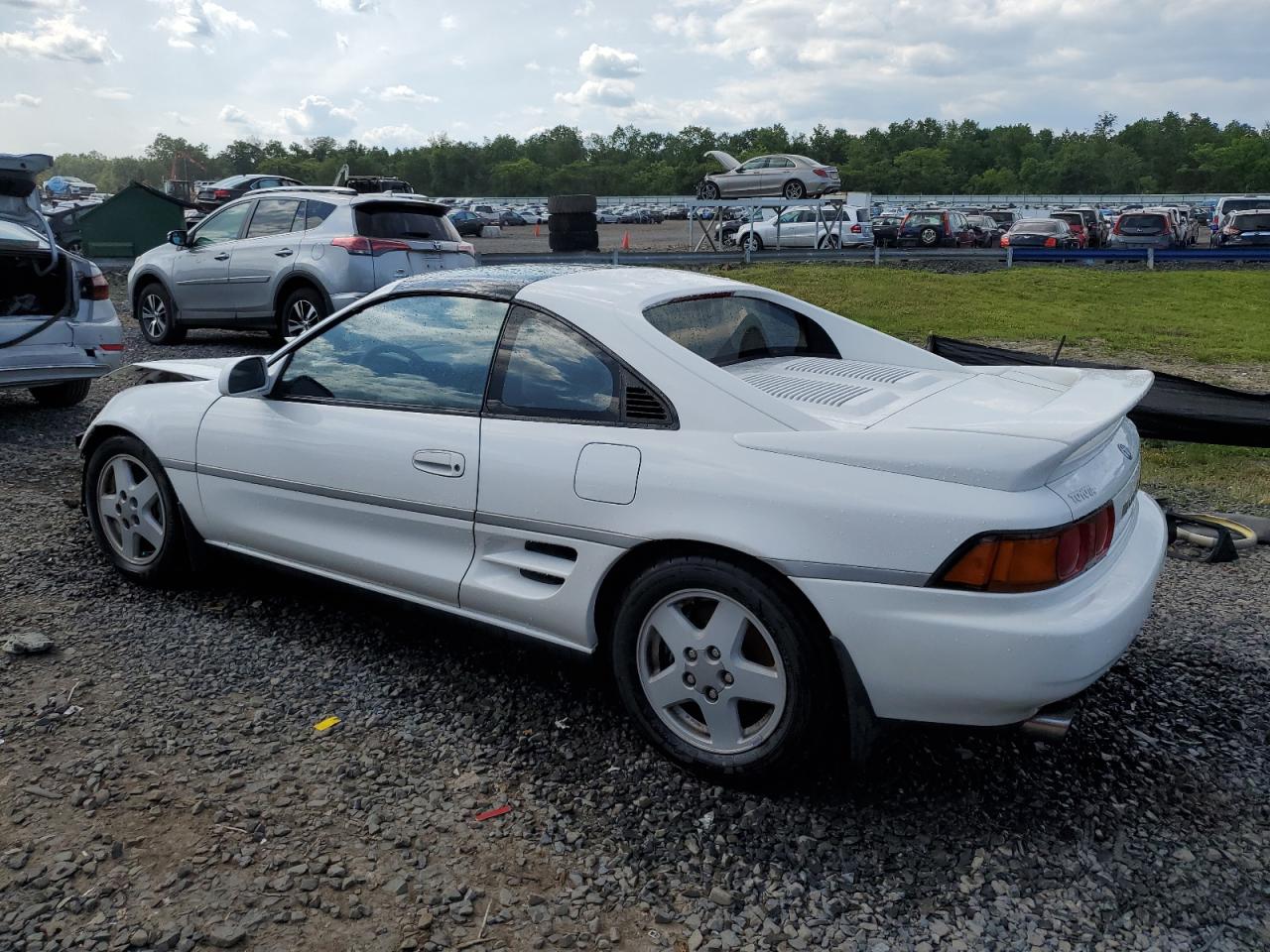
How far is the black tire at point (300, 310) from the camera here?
34.7 ft

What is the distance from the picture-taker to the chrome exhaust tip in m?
2.66

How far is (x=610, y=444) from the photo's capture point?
306 cm

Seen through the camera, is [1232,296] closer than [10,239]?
No

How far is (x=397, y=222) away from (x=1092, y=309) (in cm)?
1151

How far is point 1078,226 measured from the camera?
2909cm

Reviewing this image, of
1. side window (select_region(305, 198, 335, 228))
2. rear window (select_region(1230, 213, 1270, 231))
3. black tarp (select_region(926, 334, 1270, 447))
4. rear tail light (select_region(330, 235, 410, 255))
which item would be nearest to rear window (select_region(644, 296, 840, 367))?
black tarp (select_region(926, 334, 1270, 447))

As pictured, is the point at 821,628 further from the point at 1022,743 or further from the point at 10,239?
the point at 10,239

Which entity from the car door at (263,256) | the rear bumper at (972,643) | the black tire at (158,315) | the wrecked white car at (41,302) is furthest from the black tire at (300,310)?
the rear bumper at (972,643)

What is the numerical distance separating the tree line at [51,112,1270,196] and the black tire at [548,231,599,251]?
3474 inches

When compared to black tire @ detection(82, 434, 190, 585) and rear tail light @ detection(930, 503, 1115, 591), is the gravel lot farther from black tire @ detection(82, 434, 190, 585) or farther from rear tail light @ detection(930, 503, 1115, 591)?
rear tail light @ detection(930, 503, 1115, 591)

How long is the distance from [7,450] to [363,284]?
13.1 ft

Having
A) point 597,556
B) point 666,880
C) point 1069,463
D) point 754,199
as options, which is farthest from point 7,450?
point 754,199

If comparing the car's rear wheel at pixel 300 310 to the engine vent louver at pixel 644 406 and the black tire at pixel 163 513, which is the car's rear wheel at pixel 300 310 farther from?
the engine vent louver at pixel 644 406

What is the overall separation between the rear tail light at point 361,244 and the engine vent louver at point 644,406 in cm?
791
